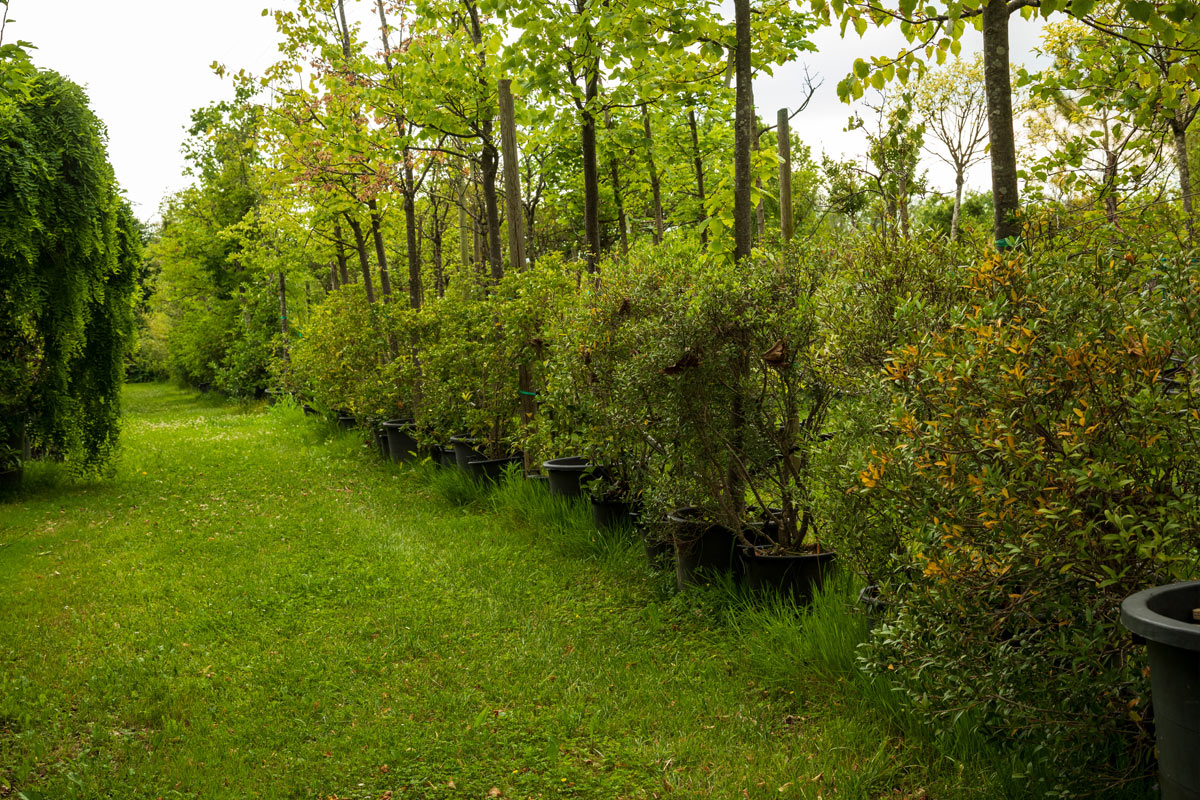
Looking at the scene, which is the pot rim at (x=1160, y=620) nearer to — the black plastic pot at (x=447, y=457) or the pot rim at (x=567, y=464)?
the pot rim at (x=567, y=464)

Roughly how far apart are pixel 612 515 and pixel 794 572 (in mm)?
1936

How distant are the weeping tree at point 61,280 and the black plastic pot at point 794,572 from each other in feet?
24.3

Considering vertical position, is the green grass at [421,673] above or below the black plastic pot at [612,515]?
below

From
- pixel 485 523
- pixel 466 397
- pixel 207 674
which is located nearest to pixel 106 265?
pixel 466 397

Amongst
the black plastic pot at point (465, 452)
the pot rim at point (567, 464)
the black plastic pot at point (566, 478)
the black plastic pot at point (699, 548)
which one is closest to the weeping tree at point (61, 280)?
the black plastic pot at point (465, 452)

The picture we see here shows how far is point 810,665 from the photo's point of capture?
12.7 feet

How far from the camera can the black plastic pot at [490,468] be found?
8211 mm

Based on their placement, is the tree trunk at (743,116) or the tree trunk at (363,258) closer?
the tree trunk at (743,116)

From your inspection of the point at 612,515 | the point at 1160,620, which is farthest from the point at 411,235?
the point at 1160,620

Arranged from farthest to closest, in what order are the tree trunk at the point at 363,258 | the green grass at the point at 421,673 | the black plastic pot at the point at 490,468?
the tree trunk at the point at 363,258, the black plastic pot at the point at 490,468, the green grass at the point at 421,673

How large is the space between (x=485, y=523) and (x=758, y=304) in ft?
11.6

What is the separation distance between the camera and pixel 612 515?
6.16 meters

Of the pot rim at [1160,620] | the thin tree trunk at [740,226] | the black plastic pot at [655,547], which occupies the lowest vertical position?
the black plastic pot at [655,547]

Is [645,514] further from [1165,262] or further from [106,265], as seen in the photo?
[106,265]
